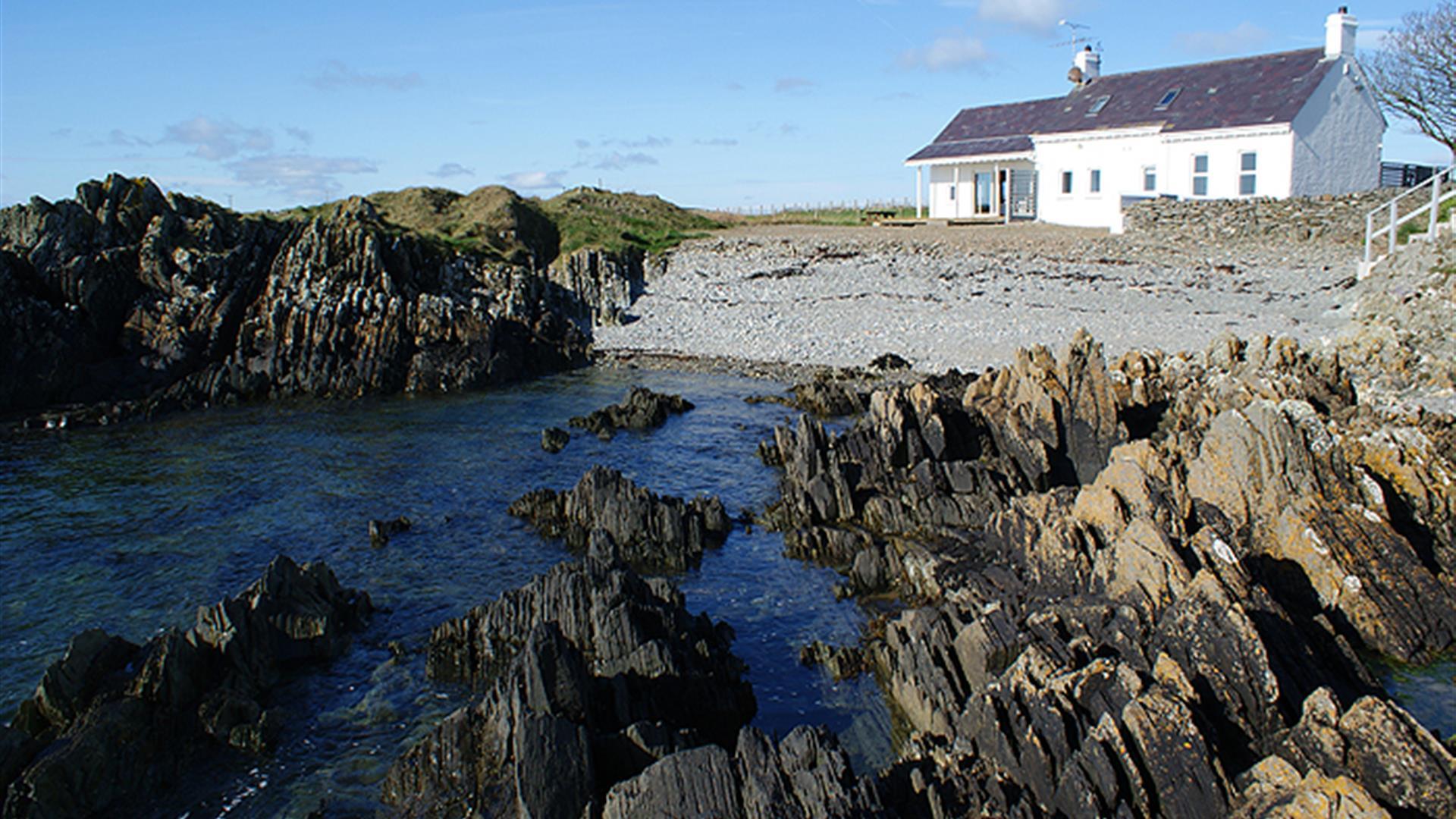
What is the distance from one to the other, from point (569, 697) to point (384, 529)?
10.8 m

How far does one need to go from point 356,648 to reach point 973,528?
10.6 meters

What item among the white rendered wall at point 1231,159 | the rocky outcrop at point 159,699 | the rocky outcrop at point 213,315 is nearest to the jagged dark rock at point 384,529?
the rocky outcrop at point 159,699

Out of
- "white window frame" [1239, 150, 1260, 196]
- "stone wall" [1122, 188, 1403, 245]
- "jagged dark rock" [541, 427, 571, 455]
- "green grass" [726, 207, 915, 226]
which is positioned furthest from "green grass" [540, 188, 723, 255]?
"white window frame" [1239, 150, 1260, 196]

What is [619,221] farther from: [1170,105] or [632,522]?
[632,522]

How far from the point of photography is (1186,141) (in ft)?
158

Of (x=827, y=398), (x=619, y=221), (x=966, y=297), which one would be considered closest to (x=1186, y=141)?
(x=966, y=297)

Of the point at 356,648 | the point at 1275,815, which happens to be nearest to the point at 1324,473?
the point at 1275,815

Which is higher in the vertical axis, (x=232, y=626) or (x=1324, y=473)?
(x=1324, y=473)

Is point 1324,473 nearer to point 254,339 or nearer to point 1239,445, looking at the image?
point 1239,445

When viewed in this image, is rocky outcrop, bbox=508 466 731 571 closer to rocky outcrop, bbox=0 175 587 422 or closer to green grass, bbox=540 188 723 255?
rocky outcrop, bbox=0 175 587 422

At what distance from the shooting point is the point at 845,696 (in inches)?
496

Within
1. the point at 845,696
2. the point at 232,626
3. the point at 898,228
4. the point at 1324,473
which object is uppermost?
the point at 898,228

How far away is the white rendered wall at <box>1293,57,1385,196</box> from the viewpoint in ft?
149

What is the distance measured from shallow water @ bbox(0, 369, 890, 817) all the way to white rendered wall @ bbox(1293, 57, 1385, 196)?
3020 cm
